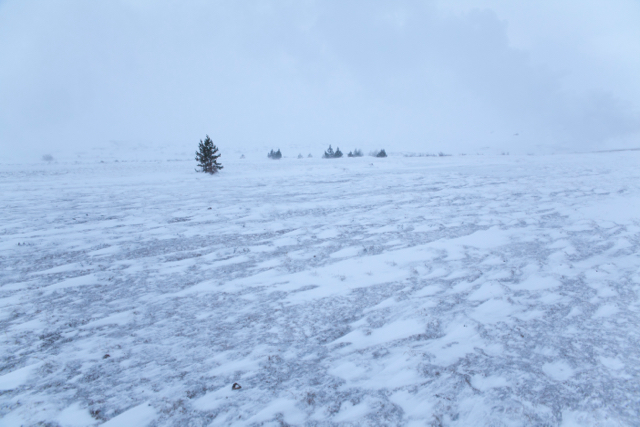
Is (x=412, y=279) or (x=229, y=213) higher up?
(x=229, y=213)

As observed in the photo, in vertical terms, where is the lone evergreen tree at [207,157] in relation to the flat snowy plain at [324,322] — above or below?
above

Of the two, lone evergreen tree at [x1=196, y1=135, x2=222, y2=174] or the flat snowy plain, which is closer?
the flat snowy plain

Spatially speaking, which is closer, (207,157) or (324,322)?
(324,322)

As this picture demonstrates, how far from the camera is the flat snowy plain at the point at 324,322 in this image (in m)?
2.12

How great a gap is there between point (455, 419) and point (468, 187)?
10.6 meters

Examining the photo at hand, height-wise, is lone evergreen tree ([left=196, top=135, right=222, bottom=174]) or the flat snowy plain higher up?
lone evergreen tree ([left=196, top=135, right=222, bottom=174])

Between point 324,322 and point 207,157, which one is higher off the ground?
point 207,157

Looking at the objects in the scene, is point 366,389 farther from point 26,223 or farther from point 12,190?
point 12,190

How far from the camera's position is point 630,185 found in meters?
10.9

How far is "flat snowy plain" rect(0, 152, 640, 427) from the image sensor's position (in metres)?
2.12

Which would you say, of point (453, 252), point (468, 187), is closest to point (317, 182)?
point (468, 187)

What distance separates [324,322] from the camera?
10.2ft

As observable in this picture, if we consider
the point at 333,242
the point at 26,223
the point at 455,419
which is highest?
the point at 26,223

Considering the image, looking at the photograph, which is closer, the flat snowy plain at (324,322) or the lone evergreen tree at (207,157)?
the flat snowy plain at (324,322)
